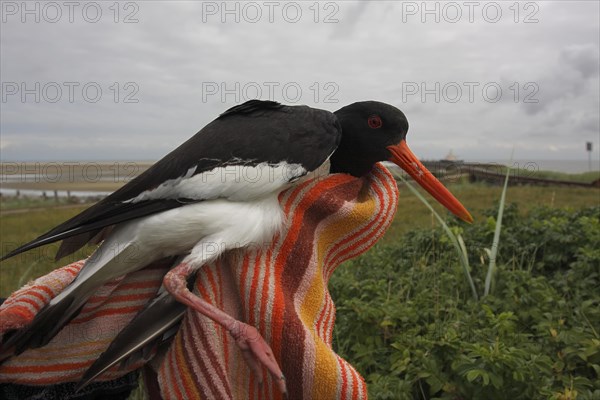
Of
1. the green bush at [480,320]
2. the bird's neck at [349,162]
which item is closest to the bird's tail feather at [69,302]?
the bird's neck at [349,162]

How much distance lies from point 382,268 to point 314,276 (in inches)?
104

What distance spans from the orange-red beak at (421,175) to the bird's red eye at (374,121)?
0.26ft

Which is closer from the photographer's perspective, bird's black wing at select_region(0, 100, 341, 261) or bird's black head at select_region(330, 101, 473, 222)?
bird's black wing at select_region(0, 100, 341, 261)

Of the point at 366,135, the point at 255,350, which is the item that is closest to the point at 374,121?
the point at 366,135

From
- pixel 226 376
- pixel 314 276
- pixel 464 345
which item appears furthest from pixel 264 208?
pixel 464 345

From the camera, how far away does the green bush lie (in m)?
1.92

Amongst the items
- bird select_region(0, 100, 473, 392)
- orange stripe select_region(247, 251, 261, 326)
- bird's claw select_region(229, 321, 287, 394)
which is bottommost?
bird's claw select_region(229, 321, 287, 394)

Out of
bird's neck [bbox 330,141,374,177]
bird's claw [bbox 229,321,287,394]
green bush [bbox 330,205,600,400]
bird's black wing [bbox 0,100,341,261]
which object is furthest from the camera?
green bush [bbox 330,205,600,400]

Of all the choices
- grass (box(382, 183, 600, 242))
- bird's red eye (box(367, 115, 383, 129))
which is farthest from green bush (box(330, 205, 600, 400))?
grass (box(382, 183, 600, 242))

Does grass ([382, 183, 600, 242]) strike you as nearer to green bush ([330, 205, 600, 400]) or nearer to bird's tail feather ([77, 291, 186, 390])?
green bush ([330, 205, 600, 400])

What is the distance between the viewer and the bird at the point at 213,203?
46.1 inches

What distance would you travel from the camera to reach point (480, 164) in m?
2.40

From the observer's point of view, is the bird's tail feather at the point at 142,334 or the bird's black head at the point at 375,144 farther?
the bird's black head at the point at 375,144

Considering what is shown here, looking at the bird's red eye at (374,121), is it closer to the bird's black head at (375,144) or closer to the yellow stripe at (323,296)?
the bird's black head at (375,144)
